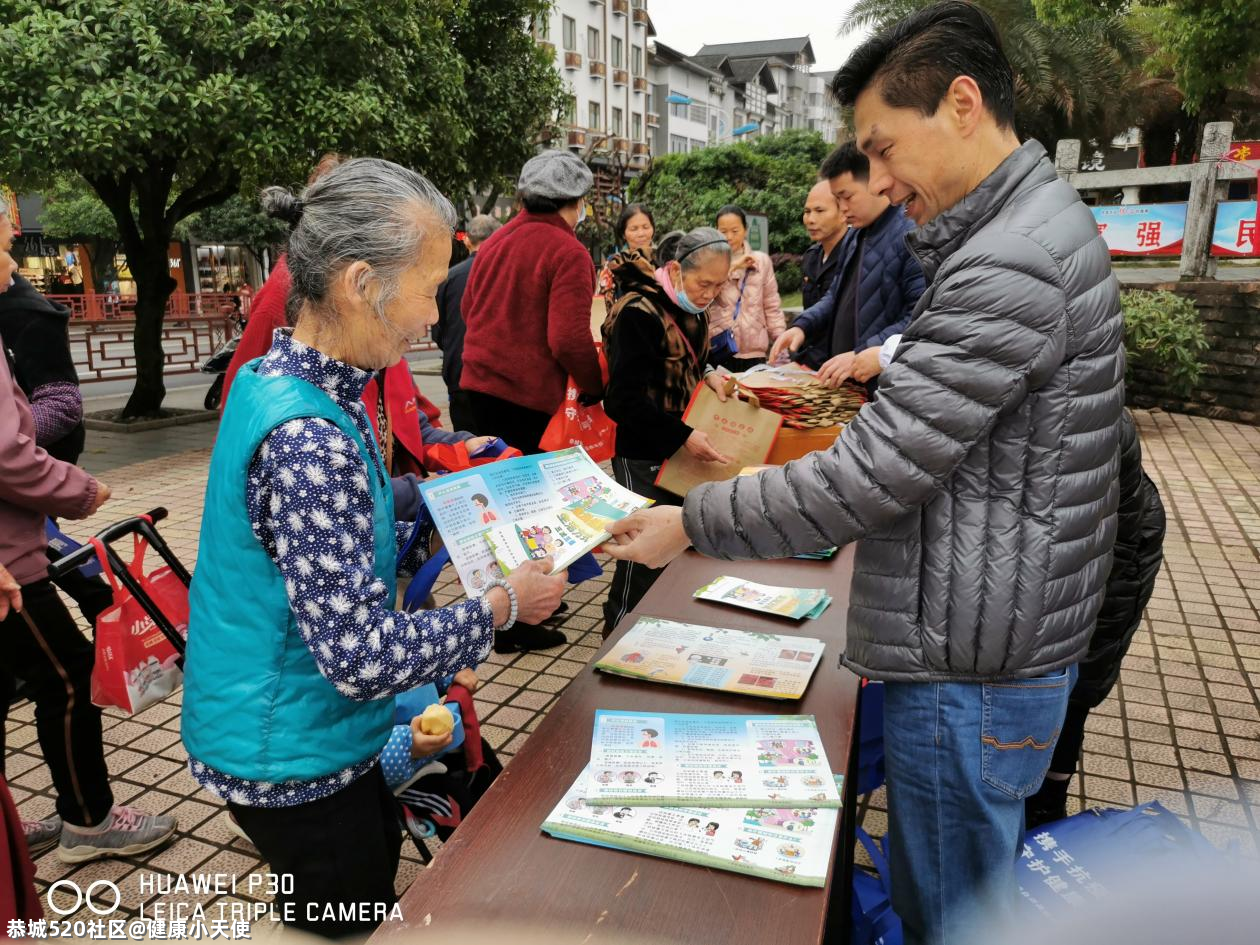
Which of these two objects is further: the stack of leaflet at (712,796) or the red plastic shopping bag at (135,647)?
the red plastic shopping bag at (135,647)

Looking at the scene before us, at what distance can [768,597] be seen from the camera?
7.50 ft

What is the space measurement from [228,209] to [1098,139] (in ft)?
82.5

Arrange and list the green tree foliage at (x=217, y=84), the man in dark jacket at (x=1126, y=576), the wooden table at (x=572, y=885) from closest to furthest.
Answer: the wooden table at (x=572, y=885), the man in dark jacket at (x=1126, y=576), the green tree foliage at (x=217, y=84)

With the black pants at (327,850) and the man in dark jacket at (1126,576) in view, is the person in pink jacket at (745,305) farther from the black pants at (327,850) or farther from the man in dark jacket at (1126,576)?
the black pants at (327,850)

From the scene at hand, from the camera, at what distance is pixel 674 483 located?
10.7 ft

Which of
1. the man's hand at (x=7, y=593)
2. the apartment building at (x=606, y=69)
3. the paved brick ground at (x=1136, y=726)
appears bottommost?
the paved brick ground at (x=1136, y=726)

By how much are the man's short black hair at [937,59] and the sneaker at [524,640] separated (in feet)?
9.74

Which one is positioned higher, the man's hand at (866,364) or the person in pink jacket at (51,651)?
the man's hand at (866,364)

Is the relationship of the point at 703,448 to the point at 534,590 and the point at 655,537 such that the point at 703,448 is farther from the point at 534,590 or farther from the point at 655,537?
the point at 534,590

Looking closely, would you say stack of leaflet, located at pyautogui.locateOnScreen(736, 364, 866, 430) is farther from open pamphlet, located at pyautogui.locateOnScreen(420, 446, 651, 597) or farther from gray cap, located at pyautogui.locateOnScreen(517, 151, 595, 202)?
gray cap, located at pyautogui.locateOnScreen(517, 151, 595, 202)

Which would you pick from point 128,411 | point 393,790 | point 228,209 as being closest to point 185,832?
point 393,790

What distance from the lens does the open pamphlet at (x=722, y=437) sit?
291cm

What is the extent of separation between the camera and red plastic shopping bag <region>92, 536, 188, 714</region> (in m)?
2.12

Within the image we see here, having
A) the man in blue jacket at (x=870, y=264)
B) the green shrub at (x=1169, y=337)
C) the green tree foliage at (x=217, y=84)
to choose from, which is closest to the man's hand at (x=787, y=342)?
the man in blue jacket at (x=870, y=264)
